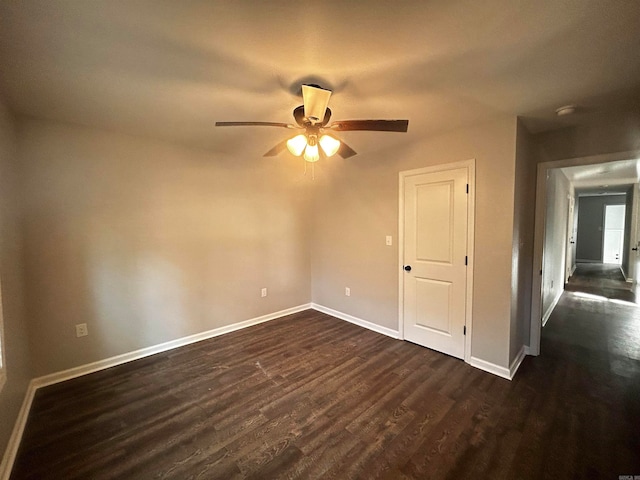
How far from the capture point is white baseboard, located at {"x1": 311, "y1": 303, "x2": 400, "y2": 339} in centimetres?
326

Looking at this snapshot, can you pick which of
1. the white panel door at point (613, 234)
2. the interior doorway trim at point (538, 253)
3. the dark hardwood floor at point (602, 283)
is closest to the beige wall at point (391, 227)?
the interior doorway trim at point (538, 253)

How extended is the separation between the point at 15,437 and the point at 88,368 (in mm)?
872

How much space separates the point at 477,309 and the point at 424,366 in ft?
2.54

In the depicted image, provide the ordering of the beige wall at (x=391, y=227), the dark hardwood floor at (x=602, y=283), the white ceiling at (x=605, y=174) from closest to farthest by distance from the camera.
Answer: the beige wall at (x=391, y=227) < the white ceiling at (x=605, y=174) < the dark hardwood floor at (x=602, y=283)

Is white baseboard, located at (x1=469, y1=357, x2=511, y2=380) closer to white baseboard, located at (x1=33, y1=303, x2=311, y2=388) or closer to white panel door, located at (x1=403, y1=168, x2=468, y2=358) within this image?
white panel door, located at (x1=403, y1=168, x2=468, y2=358)

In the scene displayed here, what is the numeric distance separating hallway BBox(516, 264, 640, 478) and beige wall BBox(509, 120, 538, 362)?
1.20ft

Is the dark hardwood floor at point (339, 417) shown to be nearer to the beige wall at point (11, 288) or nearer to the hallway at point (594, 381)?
the hallway at point (594, 381)

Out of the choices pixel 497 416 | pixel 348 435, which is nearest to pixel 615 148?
pixel 497 416

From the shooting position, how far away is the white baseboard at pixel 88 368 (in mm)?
1562

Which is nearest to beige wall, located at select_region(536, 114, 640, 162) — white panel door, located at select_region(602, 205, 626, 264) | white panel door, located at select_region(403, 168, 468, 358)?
white panel door, located at select_region(403, 168, 468, 358)

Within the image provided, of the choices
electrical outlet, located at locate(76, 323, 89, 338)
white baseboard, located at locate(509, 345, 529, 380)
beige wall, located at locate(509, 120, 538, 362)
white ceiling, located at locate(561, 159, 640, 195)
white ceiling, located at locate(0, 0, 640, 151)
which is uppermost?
white ceiling, located at locate(0, 0, 640, 151)

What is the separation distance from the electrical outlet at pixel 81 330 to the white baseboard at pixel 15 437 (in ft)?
1.49

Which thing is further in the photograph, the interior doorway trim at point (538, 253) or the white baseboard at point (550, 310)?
the white baseboard at point (550, 310)

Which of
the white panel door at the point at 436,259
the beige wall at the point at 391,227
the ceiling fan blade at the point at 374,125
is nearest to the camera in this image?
the ceiling fan blade at the point at 374,125
